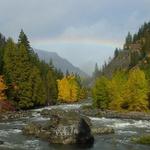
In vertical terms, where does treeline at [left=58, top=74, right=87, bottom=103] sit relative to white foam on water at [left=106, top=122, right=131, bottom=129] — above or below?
above

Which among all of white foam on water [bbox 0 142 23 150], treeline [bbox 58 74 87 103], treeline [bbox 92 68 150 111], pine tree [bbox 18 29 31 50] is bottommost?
white foam on water [bbox 0 142 23 150]

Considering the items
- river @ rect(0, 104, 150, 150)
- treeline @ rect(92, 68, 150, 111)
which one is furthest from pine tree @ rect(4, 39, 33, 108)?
river @ rect(0, 104, 150, 150)

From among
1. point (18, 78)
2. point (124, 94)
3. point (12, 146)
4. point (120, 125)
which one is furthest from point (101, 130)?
point (124, 94)

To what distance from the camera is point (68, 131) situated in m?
61.1

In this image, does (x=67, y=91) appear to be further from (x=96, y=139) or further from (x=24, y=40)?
(x=96, y=139)

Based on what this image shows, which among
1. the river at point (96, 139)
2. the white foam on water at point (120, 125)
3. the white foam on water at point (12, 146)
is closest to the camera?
the white foam on water at point (12, 146)

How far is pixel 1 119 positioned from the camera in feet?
275

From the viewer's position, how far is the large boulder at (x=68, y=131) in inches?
2398

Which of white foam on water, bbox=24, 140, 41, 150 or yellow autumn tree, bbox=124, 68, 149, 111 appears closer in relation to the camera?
white foam on water, bbox=24, 140, 41, 150

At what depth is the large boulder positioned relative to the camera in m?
60.9

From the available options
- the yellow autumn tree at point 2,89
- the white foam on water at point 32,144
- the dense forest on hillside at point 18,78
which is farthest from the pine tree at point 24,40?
the white foam on water at point 32,144

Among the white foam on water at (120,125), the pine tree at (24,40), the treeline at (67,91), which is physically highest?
the pine tree at (24,40)

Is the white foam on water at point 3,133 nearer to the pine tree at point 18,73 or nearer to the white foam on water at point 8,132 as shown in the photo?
the white foam on water at point 8,132

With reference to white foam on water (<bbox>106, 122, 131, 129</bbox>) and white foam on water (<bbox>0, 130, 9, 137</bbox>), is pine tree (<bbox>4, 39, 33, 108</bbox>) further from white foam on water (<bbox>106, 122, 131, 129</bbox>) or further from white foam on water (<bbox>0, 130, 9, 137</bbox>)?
white foam on water (<bbox>0, 130, 9, 137</bbox>)
